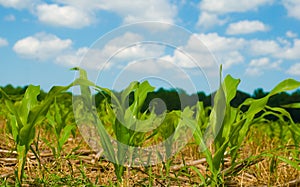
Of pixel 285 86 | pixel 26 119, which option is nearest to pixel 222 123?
pixel 285 86

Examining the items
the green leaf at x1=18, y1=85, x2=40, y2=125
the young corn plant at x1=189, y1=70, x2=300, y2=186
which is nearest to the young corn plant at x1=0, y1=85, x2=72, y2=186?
the green leaf at x1=18, y1=85, x2=40, y2=125

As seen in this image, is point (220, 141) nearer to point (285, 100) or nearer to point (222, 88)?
point (222, 88)

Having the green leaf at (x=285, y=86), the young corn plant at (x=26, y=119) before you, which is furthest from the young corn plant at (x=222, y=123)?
the young corn plant at (x=26, y=119)

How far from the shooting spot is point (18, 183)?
5.46 ft

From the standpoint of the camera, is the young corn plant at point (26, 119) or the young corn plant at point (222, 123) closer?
the young corn plant at point (26, 119)

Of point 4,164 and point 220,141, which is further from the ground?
point 220,141

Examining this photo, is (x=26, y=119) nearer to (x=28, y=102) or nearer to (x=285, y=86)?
(x=28, y=102)

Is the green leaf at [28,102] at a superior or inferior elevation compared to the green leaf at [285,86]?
inferior

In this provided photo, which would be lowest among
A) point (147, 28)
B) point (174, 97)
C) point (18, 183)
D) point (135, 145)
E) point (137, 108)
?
Result: point (18, 183)

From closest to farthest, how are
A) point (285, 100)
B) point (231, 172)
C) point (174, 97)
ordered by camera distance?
1. point (231, 172)
2. point (174, 97)
3. point (285, 100)

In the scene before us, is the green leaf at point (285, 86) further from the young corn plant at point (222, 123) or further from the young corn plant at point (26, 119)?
the young corn plant at point (26, 119)

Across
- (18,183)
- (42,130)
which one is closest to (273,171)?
(18,183)

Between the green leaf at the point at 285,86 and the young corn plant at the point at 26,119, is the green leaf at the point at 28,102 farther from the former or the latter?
the green leaf at the point at 285,86

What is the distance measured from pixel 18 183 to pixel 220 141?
90 cm
